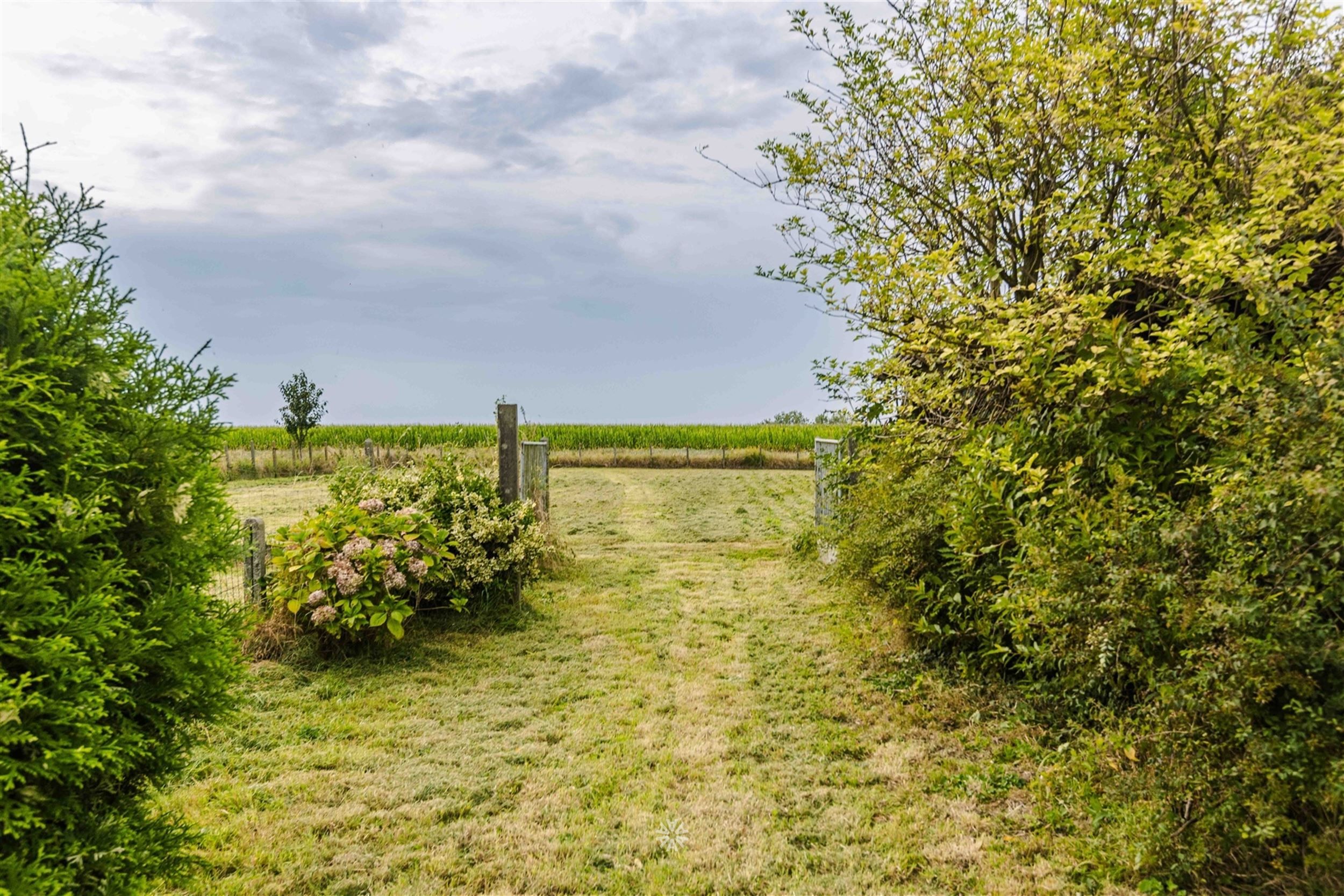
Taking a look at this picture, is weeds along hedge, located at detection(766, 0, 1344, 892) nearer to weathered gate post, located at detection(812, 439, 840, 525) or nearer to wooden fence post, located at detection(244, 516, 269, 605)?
weathered gate post, located at detection(812, 439, 840, 525)

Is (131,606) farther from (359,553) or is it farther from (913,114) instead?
(913,114)

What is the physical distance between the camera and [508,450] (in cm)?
829

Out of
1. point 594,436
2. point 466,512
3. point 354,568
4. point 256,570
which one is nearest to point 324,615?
point 354,568

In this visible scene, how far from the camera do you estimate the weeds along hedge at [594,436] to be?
1283 inches

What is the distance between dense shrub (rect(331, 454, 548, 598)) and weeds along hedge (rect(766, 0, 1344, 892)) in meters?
3.25

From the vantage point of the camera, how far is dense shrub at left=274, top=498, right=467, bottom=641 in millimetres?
6270

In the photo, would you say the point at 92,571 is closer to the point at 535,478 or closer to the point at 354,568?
the point at 354,568

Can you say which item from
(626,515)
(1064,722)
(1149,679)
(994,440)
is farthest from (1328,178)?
(626,515)

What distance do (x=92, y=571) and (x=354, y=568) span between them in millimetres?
4116

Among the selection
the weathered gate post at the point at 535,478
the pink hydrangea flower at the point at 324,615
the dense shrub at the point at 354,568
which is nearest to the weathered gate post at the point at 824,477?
the weathered gate post at the point at 535,478

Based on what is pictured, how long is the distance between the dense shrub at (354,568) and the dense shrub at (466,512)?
419 mm

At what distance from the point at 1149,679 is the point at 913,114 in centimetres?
596

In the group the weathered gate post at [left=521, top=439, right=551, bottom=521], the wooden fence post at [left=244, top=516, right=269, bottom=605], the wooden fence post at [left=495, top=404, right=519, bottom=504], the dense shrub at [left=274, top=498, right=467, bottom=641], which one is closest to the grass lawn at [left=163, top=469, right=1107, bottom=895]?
the dense shrub at [left=274, top=498, right=467, bottom=641]

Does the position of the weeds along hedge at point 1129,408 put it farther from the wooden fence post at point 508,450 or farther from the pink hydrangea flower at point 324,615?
the pink hydrangea flower at point 324,615
